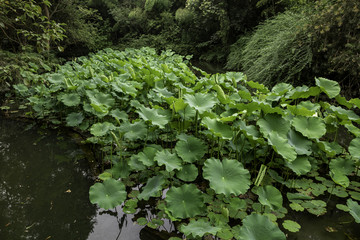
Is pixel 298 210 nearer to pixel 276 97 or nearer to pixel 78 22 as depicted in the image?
pixel 276 97

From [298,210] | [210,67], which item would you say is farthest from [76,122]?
[210,67]

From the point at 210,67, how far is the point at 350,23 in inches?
190

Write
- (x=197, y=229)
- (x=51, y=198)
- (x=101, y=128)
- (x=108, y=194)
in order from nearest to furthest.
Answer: (x=197, y=229), (x=108, y=194), (x=51, y=198), (x=101, y=128)

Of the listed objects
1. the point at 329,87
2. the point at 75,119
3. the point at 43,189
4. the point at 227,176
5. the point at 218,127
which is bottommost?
the point at 43,189

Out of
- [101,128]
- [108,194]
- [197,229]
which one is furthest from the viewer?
[101,128]

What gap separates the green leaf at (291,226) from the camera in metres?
1.49

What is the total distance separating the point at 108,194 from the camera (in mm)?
1543

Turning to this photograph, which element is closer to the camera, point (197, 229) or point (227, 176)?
point (197, 229)

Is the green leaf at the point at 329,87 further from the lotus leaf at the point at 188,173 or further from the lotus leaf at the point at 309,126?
the lotus leaf at the point at 188,173

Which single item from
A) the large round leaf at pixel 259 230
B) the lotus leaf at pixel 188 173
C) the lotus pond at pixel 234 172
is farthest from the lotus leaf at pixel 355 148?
the lotus leaf at pixel 188 173

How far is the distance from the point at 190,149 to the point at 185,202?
0.45 metres

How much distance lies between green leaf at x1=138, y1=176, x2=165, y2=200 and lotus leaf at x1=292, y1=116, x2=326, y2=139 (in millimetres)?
1043

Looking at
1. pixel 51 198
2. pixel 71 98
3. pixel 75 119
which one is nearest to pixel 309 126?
pixel 51 198

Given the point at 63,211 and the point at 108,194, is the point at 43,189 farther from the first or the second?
the point at 108,194
